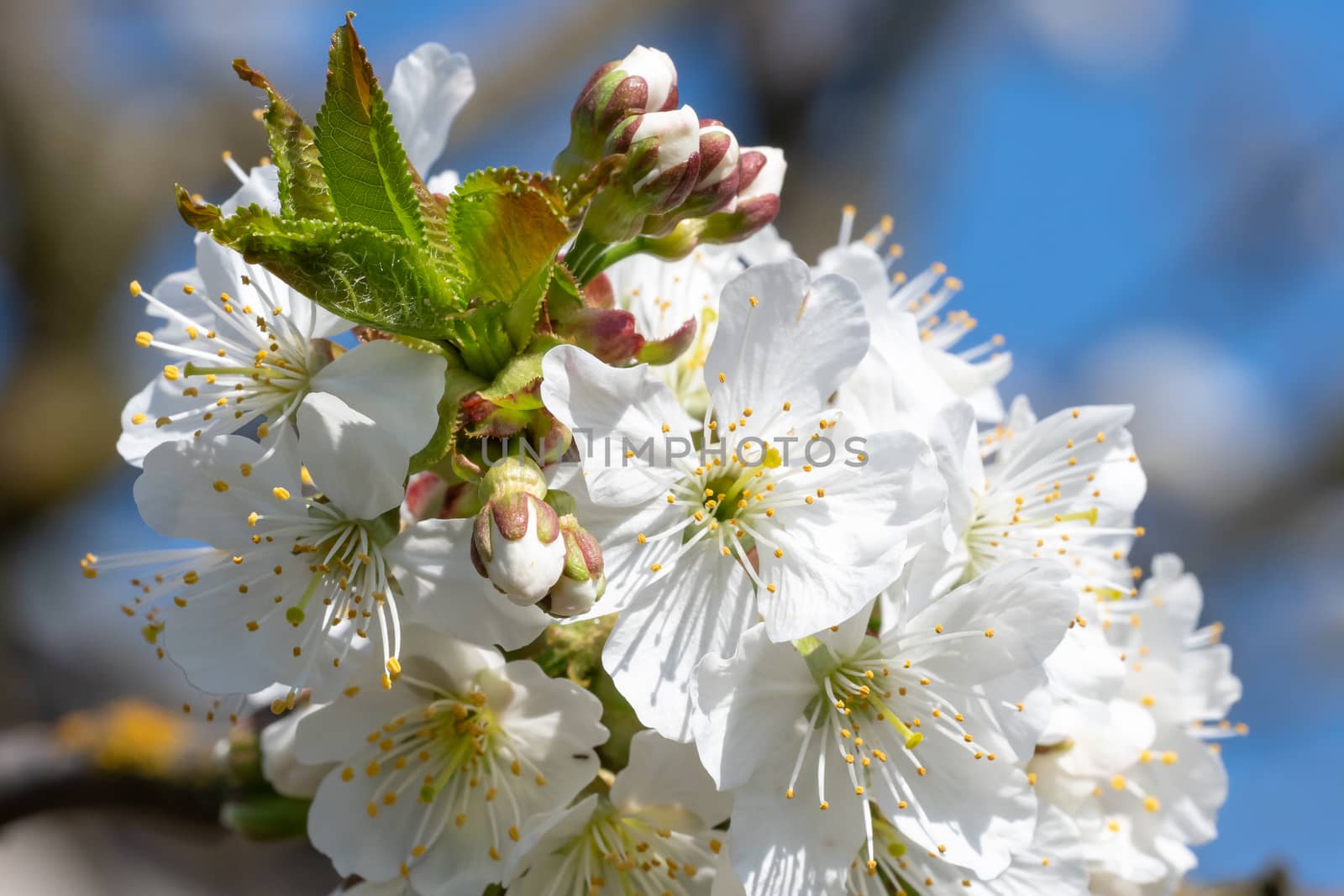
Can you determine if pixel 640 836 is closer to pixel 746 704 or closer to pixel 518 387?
pixel 746 704

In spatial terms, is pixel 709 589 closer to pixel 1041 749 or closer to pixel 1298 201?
pixel 1041 749

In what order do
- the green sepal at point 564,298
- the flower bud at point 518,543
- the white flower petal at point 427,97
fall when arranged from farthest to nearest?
the white flower petal at point 427,97
the green sepal at point 564,298
the flower bud at point 518,543

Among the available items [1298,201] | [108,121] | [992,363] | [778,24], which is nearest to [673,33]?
[778,24]

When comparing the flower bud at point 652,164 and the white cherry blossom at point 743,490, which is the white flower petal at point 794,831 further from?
the flower bud at point 652,164

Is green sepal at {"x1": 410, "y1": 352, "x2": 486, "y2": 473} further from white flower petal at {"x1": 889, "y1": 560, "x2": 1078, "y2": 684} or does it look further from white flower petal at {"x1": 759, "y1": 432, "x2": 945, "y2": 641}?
white flower petal at {"x1": 889, "y1": 560, "x2": 1078, "y2": 684}

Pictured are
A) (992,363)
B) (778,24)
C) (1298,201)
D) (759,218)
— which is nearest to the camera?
(759,218)

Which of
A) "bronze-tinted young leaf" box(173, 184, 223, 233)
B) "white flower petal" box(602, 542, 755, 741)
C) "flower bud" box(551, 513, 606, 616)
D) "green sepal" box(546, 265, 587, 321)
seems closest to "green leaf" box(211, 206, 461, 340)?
"bronze-tinted young leaf" box(173, 184, 223, 233)

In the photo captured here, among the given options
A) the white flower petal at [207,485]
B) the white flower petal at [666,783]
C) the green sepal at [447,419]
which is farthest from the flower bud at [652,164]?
the white flower petal at [666,783]
